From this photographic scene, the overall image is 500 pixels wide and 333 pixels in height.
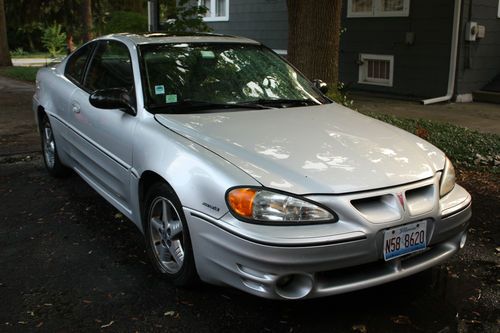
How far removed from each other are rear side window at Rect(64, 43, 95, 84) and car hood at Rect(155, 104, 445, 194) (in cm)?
174

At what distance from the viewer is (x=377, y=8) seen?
11852 millimetres

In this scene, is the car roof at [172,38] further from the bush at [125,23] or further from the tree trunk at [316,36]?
the bush at [125,23]

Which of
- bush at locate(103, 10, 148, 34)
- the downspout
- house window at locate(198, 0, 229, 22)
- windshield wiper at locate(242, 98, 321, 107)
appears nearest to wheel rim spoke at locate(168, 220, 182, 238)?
windshield wiper at locate(242, 98, 321, 107)

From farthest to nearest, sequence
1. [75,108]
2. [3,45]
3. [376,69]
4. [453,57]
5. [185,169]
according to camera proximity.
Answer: [3,45] → [376,69] → [453,57] → [75,108] → [185,169]

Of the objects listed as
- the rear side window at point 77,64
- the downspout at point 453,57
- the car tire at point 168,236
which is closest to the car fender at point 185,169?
the car tire at point 168,236

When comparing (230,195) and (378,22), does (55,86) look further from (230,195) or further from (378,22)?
(378,22)

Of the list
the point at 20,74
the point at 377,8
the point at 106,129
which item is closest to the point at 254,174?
the point at 106,129

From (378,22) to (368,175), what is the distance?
9.62 m

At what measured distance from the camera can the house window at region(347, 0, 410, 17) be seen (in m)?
11.3

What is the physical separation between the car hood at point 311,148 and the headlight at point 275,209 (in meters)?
0.06

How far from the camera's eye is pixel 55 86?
531 cm

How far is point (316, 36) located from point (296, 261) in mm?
5023

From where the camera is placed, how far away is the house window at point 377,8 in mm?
11344

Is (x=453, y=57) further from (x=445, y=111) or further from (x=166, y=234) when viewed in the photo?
(x=166, y=234)
